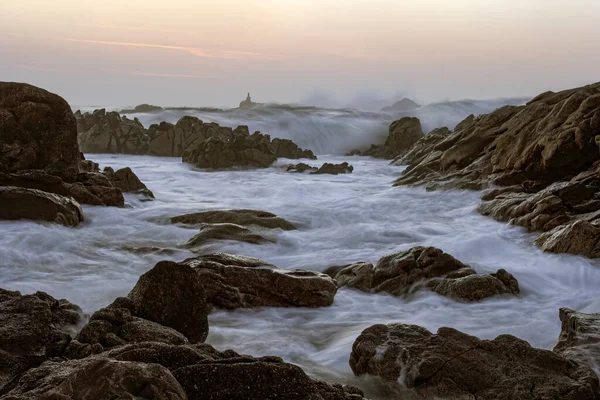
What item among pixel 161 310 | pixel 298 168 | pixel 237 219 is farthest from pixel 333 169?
pixel 161 310

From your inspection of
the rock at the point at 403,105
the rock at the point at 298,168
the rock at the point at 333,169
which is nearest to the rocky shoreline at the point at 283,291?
the rock at the point at 333,169

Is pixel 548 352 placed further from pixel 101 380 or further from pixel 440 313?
pixel 101 380

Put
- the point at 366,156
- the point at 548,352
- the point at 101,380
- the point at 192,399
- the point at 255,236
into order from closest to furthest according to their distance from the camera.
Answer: the point at 101,380 → the point at 192,399 → the point at 548,352 → the point at 255,236 → the point at 366,156

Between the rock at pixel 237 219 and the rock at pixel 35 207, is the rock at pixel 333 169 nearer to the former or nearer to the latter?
the rock at pixel 237 219

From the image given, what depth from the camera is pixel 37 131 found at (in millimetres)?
11719

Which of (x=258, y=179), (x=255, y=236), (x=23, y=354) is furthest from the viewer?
(x=258, y=179)

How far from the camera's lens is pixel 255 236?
31.6 feet

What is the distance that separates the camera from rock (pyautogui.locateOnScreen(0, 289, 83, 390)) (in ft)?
12.0

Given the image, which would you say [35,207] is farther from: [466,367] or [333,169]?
[333,169]

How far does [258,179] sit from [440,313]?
516 inches

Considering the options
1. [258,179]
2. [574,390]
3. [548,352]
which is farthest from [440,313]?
[258,179]

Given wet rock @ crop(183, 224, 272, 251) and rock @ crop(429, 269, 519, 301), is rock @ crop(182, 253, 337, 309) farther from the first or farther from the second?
wet rock @ crop(183, 224, 272, 251)

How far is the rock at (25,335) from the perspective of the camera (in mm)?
3648

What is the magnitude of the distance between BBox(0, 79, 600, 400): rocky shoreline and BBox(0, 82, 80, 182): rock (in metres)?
0.02
